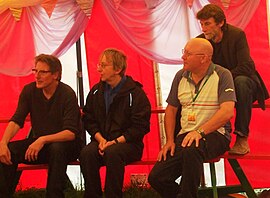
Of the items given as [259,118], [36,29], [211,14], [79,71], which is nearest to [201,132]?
[211,14]

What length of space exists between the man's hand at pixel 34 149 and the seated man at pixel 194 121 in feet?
2.75

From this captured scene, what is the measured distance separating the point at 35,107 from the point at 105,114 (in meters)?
0.53

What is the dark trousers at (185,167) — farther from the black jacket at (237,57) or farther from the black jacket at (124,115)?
the black jacket at (237,57)

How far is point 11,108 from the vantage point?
5.45 m

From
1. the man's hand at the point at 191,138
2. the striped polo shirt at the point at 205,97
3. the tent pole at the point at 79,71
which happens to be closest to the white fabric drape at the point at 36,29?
the tent pole at the point at 79,71

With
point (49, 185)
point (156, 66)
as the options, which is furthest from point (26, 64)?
point (49, 185)

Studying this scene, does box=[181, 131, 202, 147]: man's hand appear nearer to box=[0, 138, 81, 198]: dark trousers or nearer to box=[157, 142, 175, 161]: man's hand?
box=[157, 142, 175, 161]: man's hand

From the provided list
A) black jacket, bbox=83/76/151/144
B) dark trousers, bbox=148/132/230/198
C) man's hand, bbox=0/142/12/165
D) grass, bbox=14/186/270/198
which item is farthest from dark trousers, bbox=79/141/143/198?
grass, bbox=14/186/270/198

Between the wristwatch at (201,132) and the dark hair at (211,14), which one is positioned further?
the dark hair at (211,14)

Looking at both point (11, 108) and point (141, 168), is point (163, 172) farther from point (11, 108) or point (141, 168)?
point (11, 108)

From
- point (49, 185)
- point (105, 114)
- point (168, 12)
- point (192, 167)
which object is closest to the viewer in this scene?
point (192, 167)

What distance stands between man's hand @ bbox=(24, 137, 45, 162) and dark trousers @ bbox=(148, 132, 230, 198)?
838 millimetres

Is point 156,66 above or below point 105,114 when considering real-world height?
above

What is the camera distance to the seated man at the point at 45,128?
3949 mm
